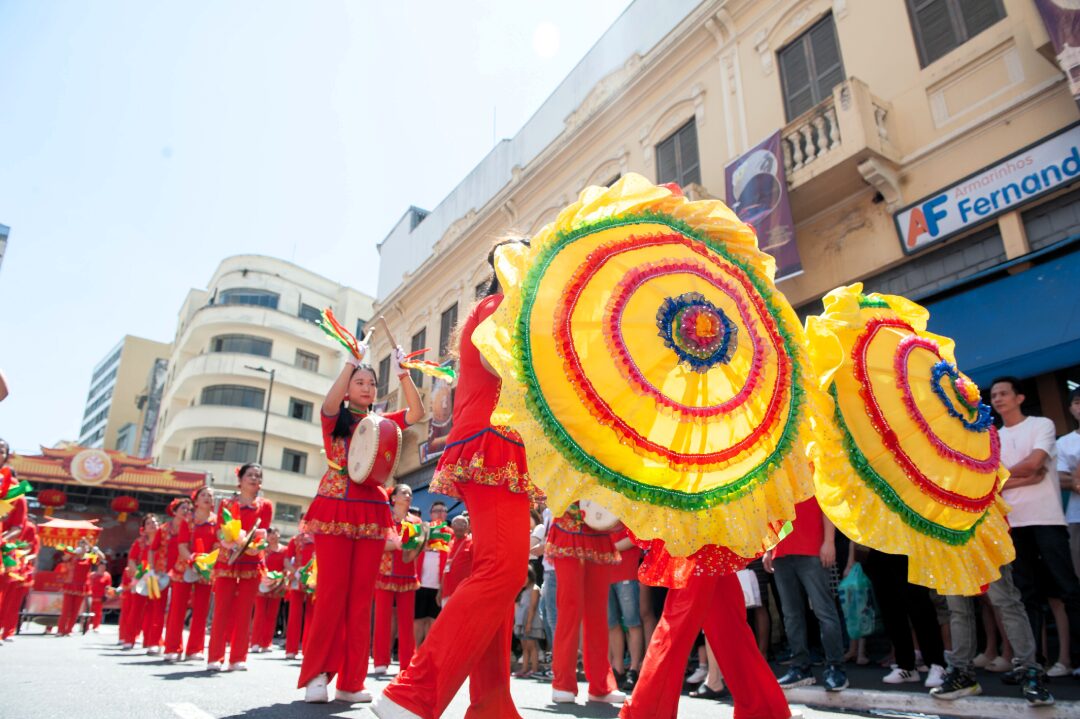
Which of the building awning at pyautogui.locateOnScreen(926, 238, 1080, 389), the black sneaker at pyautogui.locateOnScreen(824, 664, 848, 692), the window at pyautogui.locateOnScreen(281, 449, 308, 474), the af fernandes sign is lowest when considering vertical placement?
the black sneaker at pyautogui.locateOnScreen(824, 664, 848, 692)

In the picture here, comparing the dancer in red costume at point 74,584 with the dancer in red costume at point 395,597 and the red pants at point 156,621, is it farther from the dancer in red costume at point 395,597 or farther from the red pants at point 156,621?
the dancer in red costume at point 395,597

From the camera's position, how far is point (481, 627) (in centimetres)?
255

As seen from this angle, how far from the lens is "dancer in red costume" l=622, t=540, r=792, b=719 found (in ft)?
8.36

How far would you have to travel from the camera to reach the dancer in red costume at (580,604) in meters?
4.41

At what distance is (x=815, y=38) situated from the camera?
11.6 m

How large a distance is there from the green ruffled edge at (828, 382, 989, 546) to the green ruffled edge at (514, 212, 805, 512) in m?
0.63

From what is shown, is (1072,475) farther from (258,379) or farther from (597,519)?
(258,379)

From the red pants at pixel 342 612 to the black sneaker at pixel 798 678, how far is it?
9.49 feet

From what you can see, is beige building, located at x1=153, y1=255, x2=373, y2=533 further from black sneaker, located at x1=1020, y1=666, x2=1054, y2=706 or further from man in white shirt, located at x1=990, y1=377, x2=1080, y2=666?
black sneaker, located at x1=1020, y1=666, x2=1054, y2=706

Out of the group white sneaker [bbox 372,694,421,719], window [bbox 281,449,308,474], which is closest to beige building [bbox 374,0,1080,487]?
white sneaker [bbox 372,694,421,719]

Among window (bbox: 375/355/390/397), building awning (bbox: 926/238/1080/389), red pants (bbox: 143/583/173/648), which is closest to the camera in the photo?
building awning (bbox: 926/238/1080/389)

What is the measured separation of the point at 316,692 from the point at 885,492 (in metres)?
3.13

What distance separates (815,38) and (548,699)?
1117 centimetres

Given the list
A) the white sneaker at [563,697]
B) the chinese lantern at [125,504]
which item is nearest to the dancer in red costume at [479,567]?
the white sneaker at [563,697]
